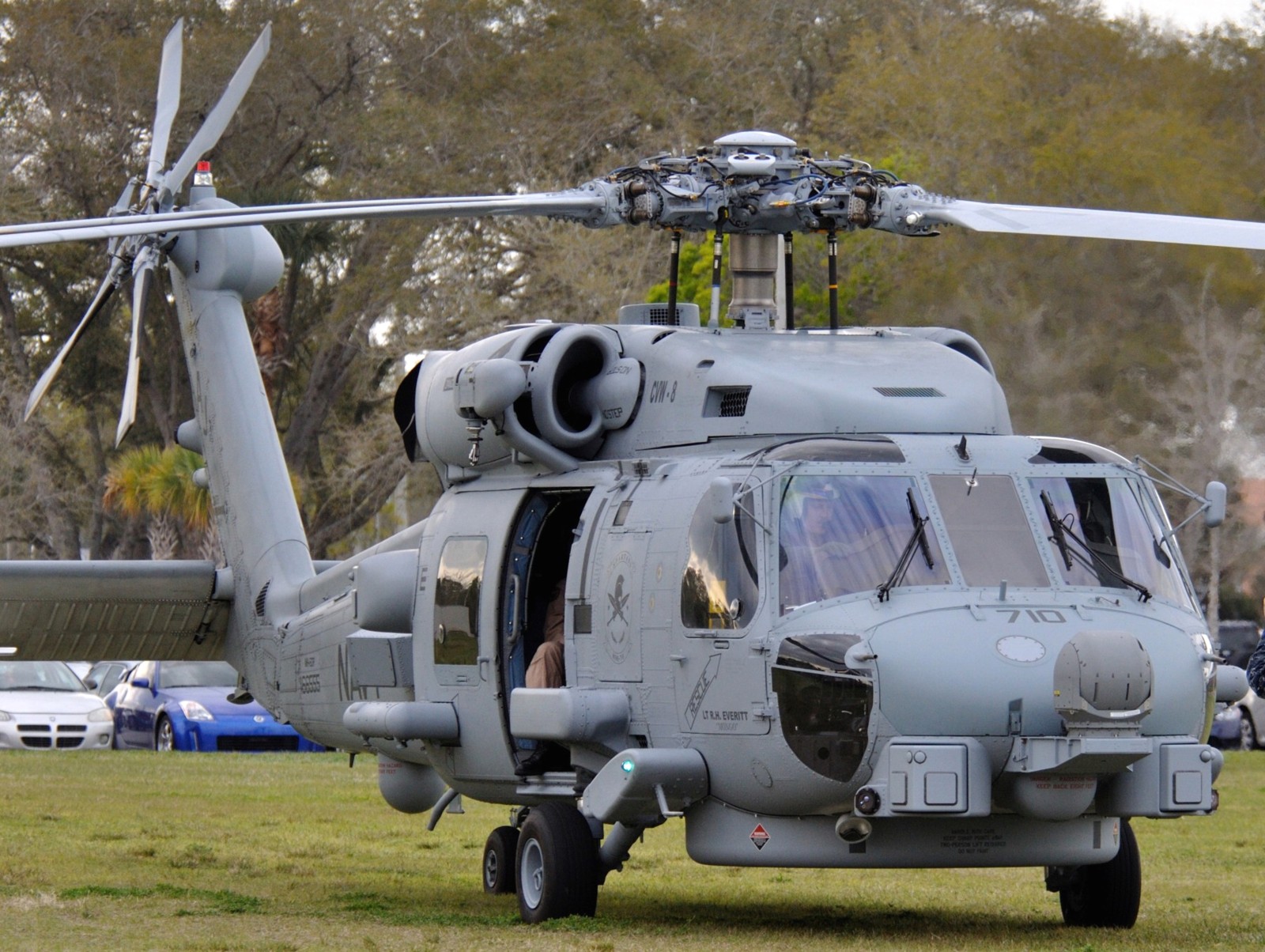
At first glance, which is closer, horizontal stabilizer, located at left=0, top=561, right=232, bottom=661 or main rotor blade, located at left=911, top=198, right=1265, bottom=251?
main rotor blade, located at left=911, top=198, right=1265, bottom=251

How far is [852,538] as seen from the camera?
33.0 ft

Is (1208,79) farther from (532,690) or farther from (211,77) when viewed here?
(532,690)

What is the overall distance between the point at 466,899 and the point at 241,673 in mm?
2998

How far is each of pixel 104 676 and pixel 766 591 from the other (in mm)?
23593

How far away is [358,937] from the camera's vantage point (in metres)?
10.4

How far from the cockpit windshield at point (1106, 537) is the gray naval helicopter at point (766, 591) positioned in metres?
0.02

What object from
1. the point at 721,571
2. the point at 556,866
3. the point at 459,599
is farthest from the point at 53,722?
the point at 721,571

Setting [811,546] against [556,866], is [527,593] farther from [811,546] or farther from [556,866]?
[811,546]

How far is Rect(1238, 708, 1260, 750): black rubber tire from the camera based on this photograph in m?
Answer: 28.2

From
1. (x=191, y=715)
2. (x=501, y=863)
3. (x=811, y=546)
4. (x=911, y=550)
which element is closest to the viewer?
(x=911, y=550)

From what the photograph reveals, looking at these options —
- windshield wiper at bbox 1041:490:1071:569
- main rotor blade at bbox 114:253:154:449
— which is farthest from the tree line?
windshield wiper at bbox 1041:490:1071:569

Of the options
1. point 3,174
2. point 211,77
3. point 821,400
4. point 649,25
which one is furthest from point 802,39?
point 821,400

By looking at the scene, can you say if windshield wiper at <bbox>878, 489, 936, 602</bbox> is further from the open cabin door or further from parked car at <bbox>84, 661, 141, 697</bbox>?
parked car at <bbox>84, 661, 141, 697</bbox>

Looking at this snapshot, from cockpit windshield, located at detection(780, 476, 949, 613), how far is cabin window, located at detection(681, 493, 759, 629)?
0.53 ft
